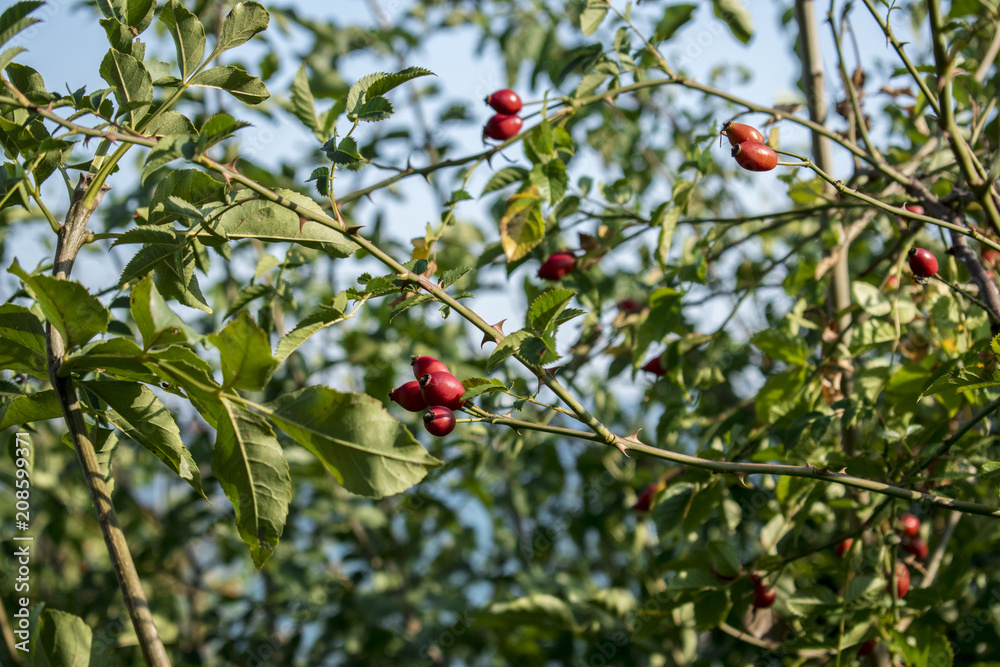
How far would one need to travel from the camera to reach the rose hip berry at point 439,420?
0.85m

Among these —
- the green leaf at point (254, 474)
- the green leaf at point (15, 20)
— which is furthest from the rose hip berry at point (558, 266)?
the green leaf at point (15, 20)

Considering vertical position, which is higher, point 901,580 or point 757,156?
point 757,156

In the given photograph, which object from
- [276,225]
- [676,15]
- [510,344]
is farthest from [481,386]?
[676,15]

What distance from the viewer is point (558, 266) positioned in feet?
4.83

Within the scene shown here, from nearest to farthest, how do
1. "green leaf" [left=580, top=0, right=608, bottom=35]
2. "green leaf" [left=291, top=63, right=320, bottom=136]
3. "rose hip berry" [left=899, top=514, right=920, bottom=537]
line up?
"green leaf" [left=291, top=63, right=320, bottom=136]
"green leaf" [left=580, top=0, right=608, bottom=35]
"rose hip berry" [left=899, top=514, right=920, bottom=537]

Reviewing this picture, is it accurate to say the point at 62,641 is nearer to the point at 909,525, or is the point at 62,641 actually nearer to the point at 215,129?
the point at 215,129

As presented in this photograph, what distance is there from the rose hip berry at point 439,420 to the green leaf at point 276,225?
0.22 meters

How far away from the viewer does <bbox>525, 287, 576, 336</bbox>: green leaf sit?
2.71 ft

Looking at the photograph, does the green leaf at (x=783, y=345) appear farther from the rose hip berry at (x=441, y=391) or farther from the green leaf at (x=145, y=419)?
the green leaf at (x=145, y=419)

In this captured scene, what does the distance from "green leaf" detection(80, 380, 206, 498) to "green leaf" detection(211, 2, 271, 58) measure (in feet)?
1.43

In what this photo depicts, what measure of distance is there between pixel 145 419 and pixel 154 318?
0.23 metres

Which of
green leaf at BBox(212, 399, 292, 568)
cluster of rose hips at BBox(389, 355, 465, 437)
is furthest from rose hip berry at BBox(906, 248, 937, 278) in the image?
green leaf at BBox(212, 399, 292, 568)

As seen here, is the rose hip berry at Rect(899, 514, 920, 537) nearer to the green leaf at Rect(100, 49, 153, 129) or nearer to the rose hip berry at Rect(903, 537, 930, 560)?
Answer: the rose hip berry at Rect(903, 537, 930, 560)

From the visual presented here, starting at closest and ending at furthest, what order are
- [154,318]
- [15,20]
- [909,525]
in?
[154,318] < [15,20] < [909,525]
